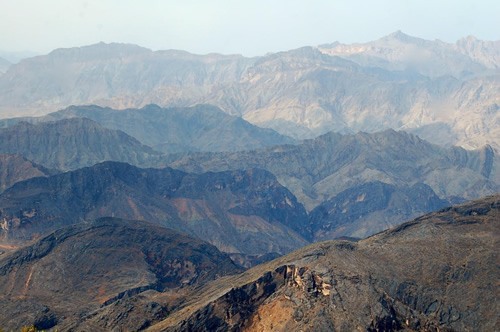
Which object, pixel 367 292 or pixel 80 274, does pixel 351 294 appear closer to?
pixel 367 292

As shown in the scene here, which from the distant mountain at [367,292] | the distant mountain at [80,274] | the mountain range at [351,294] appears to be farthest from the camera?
the distant mountain at [80,274]

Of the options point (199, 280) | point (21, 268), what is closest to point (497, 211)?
point (199, 280)

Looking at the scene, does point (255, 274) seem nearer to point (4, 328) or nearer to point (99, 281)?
point (4, 328)

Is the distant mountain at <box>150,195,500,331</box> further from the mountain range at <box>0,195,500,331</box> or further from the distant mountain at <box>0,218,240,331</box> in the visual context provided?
the distant mountain at <box>0,218,240,331</box>

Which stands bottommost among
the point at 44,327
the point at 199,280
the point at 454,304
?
the point at 199,280

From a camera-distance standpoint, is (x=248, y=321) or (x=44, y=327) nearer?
(x=248, y=321)

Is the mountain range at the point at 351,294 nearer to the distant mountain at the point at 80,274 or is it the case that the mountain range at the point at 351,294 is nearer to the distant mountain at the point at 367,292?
the distant mountain at the point at 367,292

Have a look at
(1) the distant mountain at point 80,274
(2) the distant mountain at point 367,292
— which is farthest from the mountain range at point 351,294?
(1) the distant mountain at point 80,274
